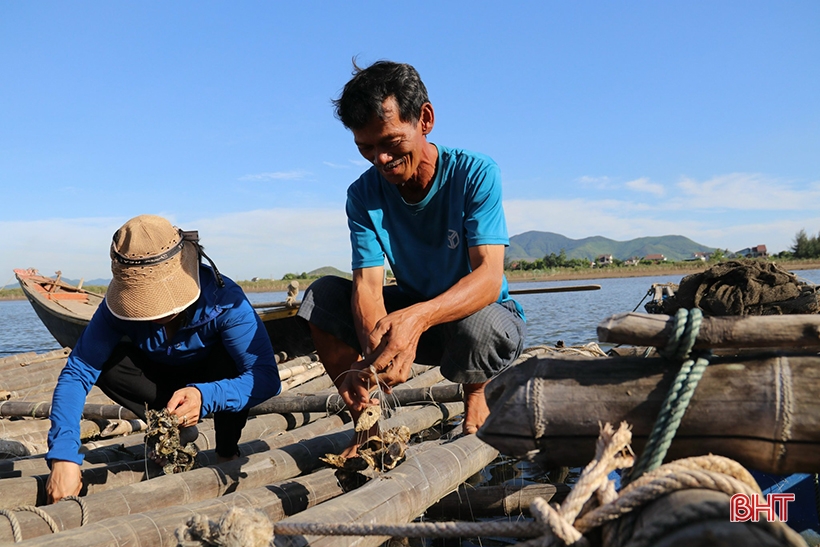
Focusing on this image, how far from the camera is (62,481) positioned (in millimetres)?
2367

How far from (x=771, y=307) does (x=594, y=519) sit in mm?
5198

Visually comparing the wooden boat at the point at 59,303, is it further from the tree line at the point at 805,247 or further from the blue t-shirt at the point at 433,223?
the tree line at the point at 805,247

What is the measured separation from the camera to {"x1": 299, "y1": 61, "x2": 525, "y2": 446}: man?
267 centimetres

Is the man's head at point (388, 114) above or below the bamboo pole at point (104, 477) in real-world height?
above

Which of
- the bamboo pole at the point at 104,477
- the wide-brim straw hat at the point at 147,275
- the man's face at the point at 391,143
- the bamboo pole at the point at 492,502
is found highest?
the man's face at the point at 391,143

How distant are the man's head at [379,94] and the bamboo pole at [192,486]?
139 centimetres

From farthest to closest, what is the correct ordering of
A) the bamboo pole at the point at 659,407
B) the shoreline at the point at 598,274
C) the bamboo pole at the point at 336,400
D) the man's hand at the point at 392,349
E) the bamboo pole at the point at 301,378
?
the shoreline at the point at 598,274
the bamboo pole at the point at 301,378
the bamboo pole at the point at 336,400
the man's hand at the point at 392,349
the bamboo pole at the point at 659,407

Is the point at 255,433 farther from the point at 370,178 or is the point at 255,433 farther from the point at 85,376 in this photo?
the point at 370,178

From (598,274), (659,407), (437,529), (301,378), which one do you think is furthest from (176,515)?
(598,274)

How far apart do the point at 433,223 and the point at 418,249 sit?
16 centimetres

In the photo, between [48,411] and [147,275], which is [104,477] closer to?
[147,275]

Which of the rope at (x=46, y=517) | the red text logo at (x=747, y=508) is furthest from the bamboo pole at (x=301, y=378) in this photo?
the red text logo at (x=747, y=508)

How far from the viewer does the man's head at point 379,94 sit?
2.64 m

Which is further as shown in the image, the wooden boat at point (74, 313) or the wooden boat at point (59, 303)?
the wooden boat at point (59, 303)
